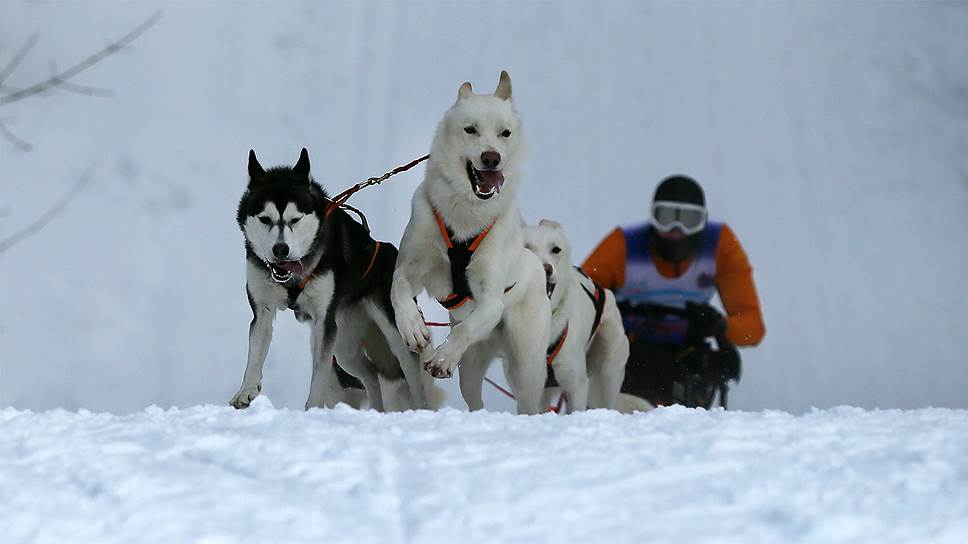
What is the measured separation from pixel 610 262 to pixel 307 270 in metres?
3.13

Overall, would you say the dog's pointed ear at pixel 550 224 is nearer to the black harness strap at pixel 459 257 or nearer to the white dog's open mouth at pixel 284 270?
the black harness strap at pixel 459 257

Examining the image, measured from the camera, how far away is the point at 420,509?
10.2 ft

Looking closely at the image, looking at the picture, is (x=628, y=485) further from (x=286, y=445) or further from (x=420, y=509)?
(x=286, y=445)

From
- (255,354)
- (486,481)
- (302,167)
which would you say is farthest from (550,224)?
(486,481)

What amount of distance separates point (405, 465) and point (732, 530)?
1.04 m

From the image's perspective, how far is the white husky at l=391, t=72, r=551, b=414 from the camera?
18.6 ft

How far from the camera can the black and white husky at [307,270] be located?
5582 millimetres

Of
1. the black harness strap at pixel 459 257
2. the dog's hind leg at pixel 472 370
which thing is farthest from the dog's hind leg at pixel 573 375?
the black harness strap at pixel 459 257

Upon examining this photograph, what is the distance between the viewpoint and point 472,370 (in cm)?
630

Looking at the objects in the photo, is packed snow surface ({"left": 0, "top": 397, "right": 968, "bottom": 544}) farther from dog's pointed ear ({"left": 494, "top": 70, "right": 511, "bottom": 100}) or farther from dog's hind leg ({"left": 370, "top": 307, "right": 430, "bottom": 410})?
dog's pointed ear ({"left": 494, "top": 70, "right": 511, "bottom": 100})

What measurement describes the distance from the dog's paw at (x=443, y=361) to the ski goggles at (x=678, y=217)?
298 centimetres

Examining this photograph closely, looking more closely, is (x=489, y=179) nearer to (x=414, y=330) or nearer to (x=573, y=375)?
(x=414, y=330)

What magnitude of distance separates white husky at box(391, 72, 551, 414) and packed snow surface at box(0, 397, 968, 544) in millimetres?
1502

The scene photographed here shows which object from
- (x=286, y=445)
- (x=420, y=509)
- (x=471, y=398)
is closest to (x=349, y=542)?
(x=420, y=509)
